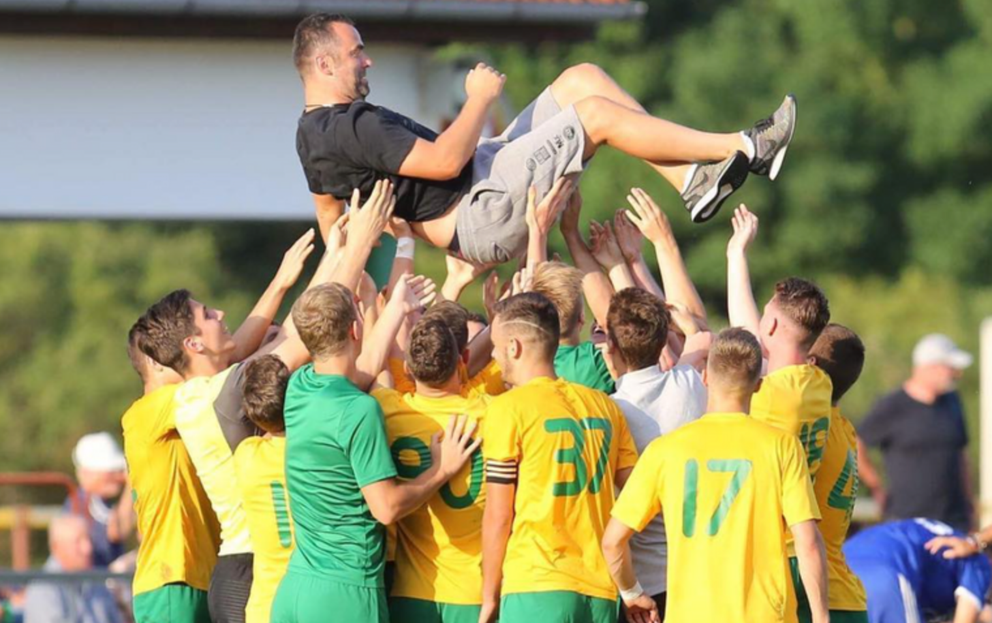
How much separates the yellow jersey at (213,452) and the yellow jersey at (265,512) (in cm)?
22

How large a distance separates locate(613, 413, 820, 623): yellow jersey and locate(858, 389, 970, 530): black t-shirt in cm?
552

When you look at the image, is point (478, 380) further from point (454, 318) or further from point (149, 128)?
point (149, 128)

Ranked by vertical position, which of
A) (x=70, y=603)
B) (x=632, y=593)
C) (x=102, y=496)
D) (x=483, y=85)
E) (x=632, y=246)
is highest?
(x=483, y=85)

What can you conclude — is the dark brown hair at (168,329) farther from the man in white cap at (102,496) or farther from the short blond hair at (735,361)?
the man in white cap at (102,496)

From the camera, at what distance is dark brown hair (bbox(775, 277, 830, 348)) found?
6.76 metres

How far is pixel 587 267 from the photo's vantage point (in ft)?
24.6

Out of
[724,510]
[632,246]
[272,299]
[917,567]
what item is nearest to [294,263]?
[272,299]

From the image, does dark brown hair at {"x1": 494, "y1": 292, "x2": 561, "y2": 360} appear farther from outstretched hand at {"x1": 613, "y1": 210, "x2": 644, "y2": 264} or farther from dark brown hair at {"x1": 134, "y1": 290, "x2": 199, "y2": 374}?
dark brown hair at {"x1": 134, "y1": 290, "x2": 199, "y2": 374}

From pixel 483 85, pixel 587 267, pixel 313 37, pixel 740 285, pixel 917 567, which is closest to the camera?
pixel 483 85

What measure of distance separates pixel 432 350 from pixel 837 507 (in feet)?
5.92

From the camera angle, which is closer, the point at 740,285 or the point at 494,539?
the point at 494,539

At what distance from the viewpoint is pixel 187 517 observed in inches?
291

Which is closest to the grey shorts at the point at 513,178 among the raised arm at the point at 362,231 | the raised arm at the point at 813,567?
the raised arm at the point at 362,231

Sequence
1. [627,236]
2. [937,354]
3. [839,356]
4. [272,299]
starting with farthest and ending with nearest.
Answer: [937,354] < [627,236] < [839,356] < [272,299]
